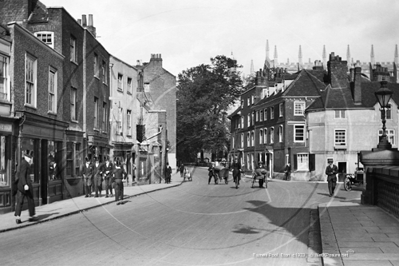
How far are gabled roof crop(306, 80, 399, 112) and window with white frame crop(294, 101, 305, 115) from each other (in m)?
1.26

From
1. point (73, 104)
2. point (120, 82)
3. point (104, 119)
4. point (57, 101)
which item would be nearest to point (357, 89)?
point (120, 82)

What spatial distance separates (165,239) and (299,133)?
4643 cm

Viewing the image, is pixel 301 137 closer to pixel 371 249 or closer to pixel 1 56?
pixel 1 56

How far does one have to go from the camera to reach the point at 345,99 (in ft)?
171

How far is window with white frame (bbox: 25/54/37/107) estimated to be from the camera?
19.6m

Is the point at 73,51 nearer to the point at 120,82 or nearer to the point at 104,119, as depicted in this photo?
the point at 104,119

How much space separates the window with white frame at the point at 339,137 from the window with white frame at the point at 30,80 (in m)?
37.6

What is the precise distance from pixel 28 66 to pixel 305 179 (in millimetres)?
37912

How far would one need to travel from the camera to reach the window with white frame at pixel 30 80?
1958cm

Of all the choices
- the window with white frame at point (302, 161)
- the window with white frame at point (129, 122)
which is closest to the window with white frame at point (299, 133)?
the window with white frame at point (302, 161)

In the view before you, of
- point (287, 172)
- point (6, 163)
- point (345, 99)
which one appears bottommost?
point (287, 172)

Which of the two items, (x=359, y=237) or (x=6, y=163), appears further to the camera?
(x=6, y=163)

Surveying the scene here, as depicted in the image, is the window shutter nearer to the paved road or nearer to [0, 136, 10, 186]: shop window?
the paved road

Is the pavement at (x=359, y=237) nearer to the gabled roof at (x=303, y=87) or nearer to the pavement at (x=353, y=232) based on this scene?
the pavement at (x=353, y=232)
